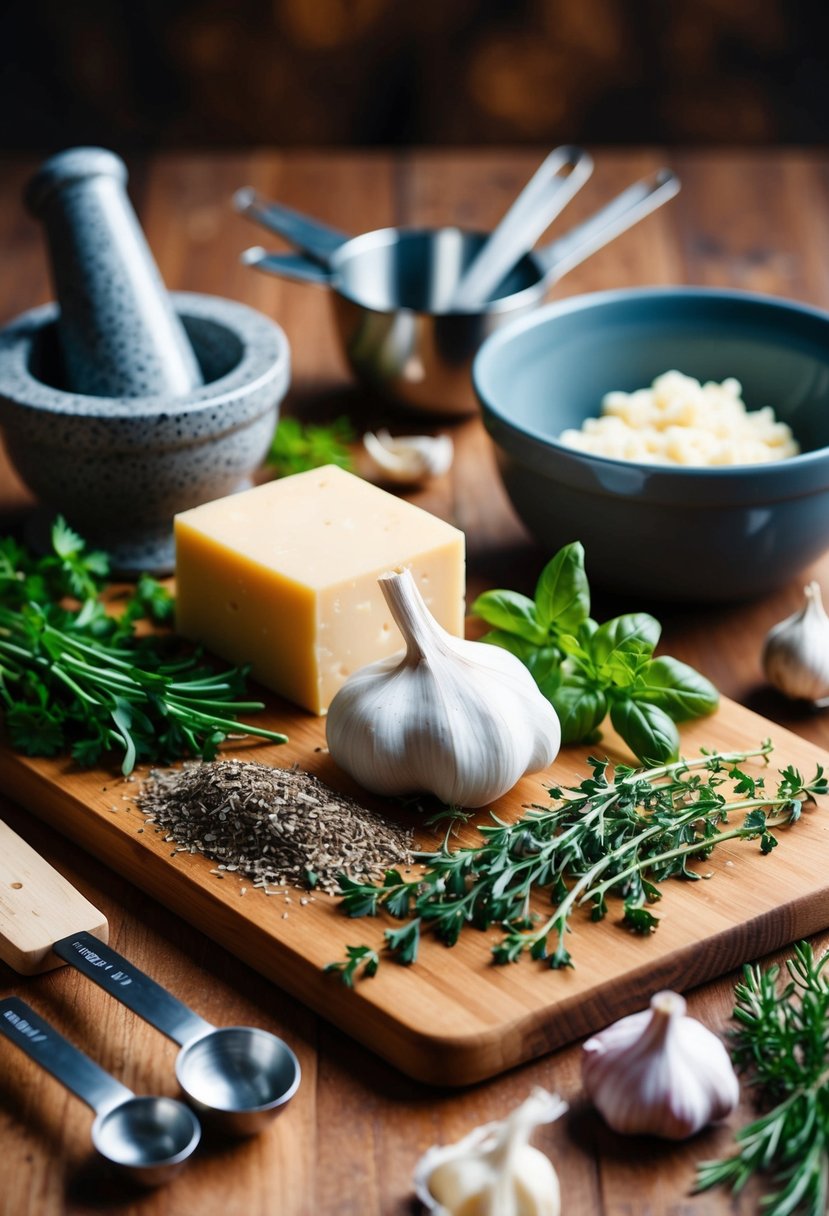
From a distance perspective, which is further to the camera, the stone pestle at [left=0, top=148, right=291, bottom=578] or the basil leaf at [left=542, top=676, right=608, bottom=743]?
the stone pestle at [left=0, top=148, right=291, bottom=578]

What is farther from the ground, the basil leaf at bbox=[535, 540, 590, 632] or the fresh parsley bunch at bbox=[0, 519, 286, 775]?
the basil leaf at bbox=[535, 540, 590, 632]

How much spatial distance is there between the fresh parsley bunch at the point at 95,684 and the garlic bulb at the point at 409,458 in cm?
54

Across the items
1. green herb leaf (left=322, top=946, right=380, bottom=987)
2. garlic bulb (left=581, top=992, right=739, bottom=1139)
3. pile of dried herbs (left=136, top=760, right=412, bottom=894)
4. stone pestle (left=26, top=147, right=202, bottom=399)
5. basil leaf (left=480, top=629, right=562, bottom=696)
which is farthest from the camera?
stone pestle (left=26, top=147, right=202, bottom=399)

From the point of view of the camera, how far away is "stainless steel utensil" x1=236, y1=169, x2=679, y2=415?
2.39m

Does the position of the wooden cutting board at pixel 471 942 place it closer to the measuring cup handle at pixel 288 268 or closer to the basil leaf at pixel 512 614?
the basil leaf at pixel 512 614

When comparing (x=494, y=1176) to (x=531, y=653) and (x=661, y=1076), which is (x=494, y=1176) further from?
(x=531, y=653)

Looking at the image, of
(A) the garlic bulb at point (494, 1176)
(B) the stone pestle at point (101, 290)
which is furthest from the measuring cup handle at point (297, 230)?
(A) the garlic bulb at point (494, 1176)

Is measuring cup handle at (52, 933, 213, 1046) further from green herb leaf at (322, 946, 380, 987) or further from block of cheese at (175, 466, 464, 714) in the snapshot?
block of cheese at (175, 466, 464, 714)

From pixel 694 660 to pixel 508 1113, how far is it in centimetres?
81

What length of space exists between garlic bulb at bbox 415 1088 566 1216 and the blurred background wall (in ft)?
13.1

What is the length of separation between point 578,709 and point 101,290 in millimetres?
952

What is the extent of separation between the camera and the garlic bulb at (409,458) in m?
2.30

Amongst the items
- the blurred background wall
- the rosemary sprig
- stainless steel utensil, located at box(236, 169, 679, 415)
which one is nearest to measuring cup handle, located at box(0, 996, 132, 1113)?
the rosemary sprig

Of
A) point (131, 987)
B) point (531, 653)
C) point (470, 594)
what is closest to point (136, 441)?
point (470, 594)
